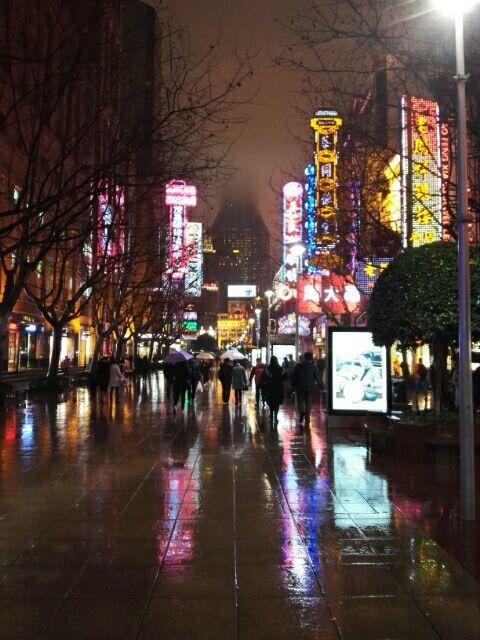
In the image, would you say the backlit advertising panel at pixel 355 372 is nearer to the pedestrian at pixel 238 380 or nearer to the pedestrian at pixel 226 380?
the pedestrian at pixel 238 380

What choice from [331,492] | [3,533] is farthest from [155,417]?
[3,533]

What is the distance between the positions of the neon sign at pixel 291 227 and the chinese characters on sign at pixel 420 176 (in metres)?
16.8

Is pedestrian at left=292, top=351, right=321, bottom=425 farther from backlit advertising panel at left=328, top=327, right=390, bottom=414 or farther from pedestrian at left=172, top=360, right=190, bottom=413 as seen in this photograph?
pedestrian at left=172, top=360, right=190, bottom=413

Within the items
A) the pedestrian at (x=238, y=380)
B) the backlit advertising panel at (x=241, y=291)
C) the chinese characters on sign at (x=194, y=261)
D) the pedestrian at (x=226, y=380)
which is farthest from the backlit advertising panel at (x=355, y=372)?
the backlit advertising panel at (x=241, y=291)

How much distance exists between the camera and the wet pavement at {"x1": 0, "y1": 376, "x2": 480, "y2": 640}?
4.43 m

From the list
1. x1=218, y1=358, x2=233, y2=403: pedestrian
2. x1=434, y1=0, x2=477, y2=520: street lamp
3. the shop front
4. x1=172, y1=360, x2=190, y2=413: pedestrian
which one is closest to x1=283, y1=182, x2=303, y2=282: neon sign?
the shop front

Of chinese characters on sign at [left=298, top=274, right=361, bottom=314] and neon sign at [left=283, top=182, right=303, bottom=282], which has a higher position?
neon sign at [left=283, top=182, right=303, bottom=282]

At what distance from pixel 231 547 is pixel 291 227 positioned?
4132cm

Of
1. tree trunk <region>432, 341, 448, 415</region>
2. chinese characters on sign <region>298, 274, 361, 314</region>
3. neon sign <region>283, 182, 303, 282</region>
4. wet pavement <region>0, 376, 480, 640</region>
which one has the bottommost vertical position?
wet pavement <region>0, 376, 480, 640</region>

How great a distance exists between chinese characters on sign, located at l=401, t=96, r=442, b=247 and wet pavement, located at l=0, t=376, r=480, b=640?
18.2 feet

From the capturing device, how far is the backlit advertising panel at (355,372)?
1480cm

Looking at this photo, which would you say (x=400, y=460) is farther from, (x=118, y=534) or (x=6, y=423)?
(x=6, y=423)

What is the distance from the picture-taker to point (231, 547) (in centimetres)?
612

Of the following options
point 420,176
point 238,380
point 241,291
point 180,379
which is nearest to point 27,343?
point 238,380
